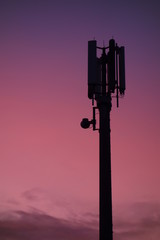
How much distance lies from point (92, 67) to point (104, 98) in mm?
Answer: 1840

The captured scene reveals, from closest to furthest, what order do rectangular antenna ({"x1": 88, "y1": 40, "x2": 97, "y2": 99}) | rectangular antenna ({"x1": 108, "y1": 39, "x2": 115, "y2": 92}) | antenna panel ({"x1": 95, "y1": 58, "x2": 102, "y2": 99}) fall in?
rectangular antenna ({"x1": 88, "y1": 40, "x2": 97, "y2": 99}) → antenna panel ({"x1": 95, "y1": 58, "x2": 102, "y2": 99}) → rectangular antenna ({"x1": 108, "y1": 39, "x2": 115, "y2": 92})

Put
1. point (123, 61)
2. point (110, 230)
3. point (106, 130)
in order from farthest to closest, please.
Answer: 1. point (123, 61)
2. point (106, 130)
3. point (110, 230)

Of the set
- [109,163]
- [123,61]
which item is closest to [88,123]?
Result: [109,163]

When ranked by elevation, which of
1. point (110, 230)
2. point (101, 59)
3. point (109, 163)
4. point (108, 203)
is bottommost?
point (110, 230)

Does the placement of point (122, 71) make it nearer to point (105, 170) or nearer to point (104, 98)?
point (104, 98)

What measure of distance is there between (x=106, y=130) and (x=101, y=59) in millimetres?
4371

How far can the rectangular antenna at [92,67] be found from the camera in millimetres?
22297

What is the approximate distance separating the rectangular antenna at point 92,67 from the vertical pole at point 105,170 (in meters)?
0.72

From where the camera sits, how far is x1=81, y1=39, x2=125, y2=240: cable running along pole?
20.6m

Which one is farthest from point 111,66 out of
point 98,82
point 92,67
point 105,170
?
point 105,170

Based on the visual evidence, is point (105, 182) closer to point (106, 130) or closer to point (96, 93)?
point (106, 130)

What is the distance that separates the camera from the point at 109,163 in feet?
70.2

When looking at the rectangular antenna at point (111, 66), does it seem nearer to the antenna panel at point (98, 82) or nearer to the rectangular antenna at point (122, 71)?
the rectangular antenna at point (122, 71)

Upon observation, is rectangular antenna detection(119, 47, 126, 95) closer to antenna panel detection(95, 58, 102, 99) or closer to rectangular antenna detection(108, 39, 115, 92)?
rectangular antenna detection(108, 39, 115, 92)
